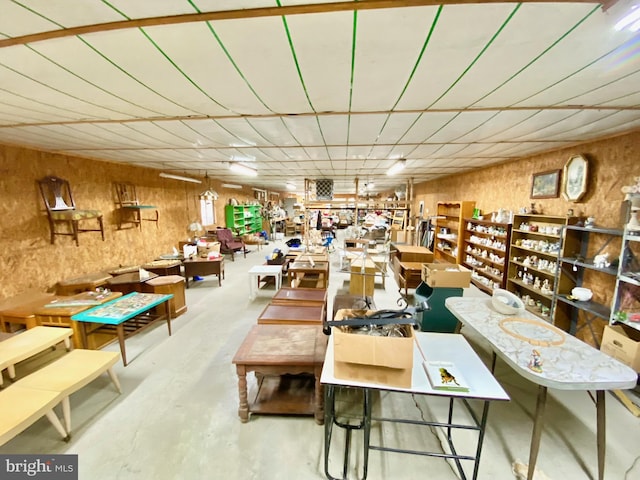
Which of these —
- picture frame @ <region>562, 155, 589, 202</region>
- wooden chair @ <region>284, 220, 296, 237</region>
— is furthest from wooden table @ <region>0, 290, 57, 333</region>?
wooden chair @ <region>284, 220, 296, 237</region>

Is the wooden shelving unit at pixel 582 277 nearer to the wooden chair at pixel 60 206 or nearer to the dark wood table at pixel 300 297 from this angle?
the dark wood table at pixel 300 297

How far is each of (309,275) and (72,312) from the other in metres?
3.64

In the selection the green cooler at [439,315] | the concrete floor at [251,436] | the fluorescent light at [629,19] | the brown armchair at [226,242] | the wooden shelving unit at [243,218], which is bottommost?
the concrete floor at [251,436]

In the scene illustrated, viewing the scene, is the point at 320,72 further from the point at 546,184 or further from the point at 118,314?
the point at 546,184

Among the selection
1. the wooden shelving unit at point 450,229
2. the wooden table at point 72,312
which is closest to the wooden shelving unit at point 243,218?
the wooden table at point 72,312

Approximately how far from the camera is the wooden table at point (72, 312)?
276 cm

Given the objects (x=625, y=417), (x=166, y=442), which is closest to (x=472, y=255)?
(x=625, y=417)

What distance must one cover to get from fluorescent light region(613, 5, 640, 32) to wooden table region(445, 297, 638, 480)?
5.62ft

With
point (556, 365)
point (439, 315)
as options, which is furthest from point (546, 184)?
point (556, 365)

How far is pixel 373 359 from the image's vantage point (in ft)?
4.22

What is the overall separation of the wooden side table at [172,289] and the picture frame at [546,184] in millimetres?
5879

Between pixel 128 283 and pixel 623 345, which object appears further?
pixel 128 283

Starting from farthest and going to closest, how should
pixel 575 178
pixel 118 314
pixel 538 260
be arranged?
pixel 538 260 < pixel 575 178 < pixel 118 314

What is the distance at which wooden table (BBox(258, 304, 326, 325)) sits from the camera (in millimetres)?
2611
